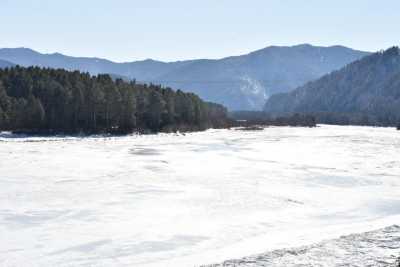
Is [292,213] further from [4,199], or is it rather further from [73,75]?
[73,75]

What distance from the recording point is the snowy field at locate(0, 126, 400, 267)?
16016 mm

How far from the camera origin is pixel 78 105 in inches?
3944

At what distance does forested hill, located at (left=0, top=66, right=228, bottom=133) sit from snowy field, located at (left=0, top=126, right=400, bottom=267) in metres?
58.2

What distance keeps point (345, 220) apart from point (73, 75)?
103m

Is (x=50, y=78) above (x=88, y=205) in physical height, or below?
above

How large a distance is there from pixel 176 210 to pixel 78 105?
8210cm

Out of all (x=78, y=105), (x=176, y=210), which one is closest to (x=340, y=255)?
(x=176, y=210)

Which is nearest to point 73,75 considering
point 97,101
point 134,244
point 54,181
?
point 97,101

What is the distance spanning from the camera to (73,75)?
115438 mm

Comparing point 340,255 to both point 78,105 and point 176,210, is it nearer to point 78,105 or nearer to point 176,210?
point 176,210

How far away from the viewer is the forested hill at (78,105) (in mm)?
96188

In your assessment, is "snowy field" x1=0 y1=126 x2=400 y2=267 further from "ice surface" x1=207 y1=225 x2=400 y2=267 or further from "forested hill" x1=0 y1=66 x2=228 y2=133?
"forested hill" x1=0 y1=66 x2=228 y2=133

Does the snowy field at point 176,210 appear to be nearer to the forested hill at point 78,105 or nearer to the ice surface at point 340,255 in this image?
the ice surface at point 340,255

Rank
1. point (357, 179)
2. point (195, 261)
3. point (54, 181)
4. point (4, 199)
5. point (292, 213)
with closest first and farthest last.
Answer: point (195, 261), point (292, 213), point (4, 199), point (54, 181), point (357, 179)
